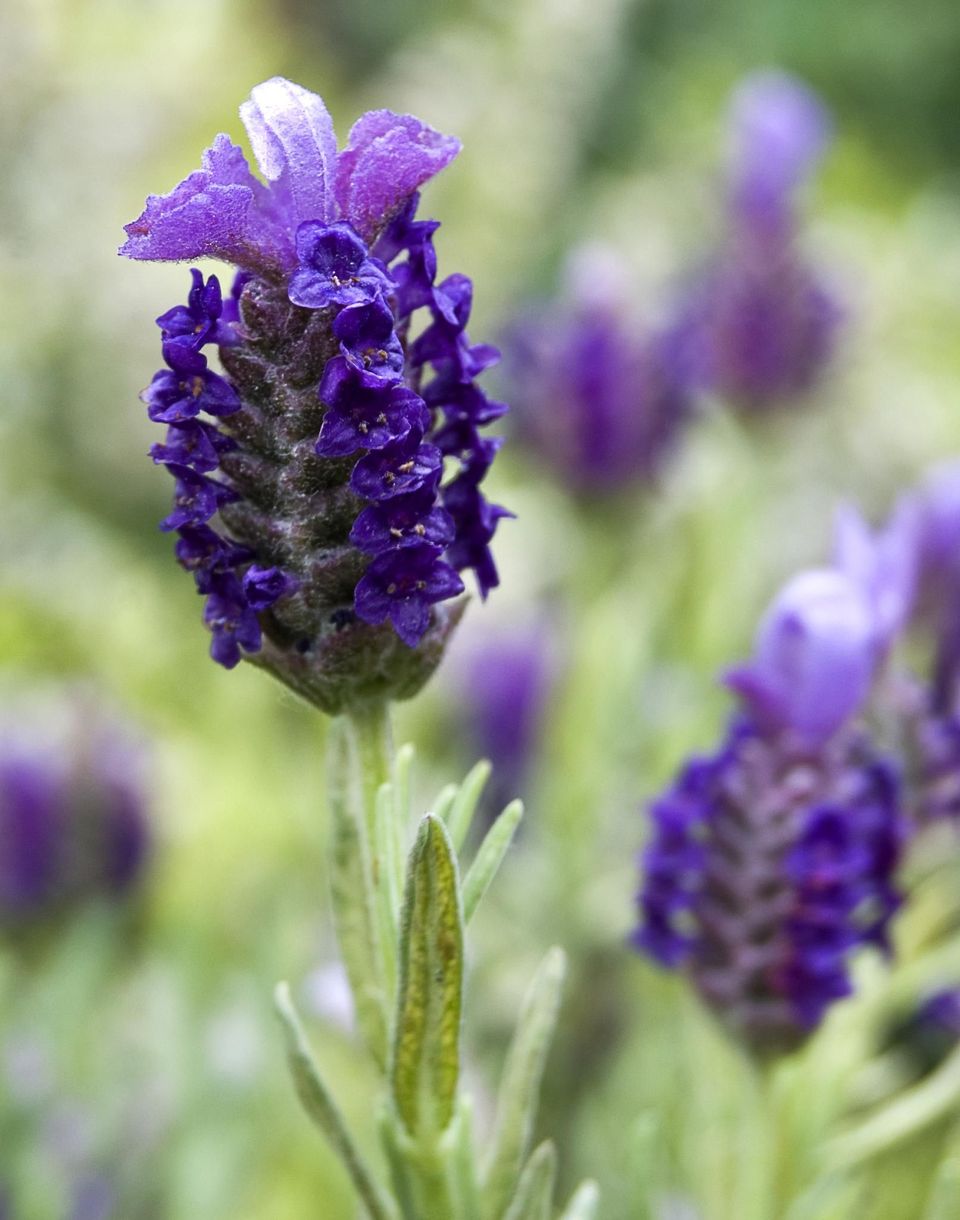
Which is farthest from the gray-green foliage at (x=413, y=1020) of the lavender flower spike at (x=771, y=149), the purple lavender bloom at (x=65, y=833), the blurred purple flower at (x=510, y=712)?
the lavender flower spike at (x=771, y=149)

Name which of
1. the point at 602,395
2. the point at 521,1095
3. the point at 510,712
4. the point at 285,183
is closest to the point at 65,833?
the point at 510,712

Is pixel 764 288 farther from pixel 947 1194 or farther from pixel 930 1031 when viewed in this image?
pixel 947 1194

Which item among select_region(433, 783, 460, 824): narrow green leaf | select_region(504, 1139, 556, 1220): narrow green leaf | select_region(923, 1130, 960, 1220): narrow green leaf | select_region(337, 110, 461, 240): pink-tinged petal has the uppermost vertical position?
select_region(337, 110, 461, 240): pink-tinged petal

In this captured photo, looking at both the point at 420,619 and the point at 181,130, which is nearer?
the point at 420,619

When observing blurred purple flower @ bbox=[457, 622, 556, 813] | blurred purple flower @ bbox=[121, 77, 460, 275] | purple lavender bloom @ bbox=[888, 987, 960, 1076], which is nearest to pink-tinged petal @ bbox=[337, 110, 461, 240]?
blurred purple flower @ bbox=[121, 77, 460, 275]

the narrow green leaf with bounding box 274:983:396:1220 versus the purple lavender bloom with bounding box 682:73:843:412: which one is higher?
the purple lavender bloom with bounding box 682:73:843:412

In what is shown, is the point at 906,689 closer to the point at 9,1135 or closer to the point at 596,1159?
the point at 596,1159

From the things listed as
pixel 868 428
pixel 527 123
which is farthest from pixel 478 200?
pixel 868 428

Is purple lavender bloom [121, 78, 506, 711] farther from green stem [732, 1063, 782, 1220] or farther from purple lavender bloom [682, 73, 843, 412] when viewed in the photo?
purple lavender bloom [682, 73, 843, 412]
